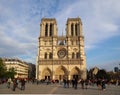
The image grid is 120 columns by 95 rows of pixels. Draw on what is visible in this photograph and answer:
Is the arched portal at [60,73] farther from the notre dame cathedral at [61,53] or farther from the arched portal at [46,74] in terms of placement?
the arched portal at [46,74]

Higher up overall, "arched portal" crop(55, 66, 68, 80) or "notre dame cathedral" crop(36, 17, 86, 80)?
"notre dame cathedral" crop(36, 17, 86, 80)

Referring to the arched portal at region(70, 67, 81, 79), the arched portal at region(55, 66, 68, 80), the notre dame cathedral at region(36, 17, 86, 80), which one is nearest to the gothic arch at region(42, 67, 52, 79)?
the notre dame cathedral at region(36, 17, 86, 80)

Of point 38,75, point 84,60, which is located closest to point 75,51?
point 84,60

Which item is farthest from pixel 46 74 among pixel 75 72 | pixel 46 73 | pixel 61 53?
pixel 75 72

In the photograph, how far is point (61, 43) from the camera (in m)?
83.2

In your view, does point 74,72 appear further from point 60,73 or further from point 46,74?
point 46,74

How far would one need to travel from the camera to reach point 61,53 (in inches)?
3169

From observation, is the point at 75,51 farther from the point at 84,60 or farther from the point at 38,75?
the point at 38,75

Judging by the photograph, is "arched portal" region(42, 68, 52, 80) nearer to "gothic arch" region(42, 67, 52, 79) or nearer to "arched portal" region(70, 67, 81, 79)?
"gothic arch" region(42, 67, 52, 79)

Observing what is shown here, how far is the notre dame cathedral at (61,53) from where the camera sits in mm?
78375

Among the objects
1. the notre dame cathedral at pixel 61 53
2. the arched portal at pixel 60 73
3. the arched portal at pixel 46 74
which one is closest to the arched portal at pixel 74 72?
the notre dame cathedral at pixel 61 53

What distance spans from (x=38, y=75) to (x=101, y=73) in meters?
27.5

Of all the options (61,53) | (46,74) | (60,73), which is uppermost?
(61,53)

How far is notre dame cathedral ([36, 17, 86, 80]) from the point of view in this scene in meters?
78.4
